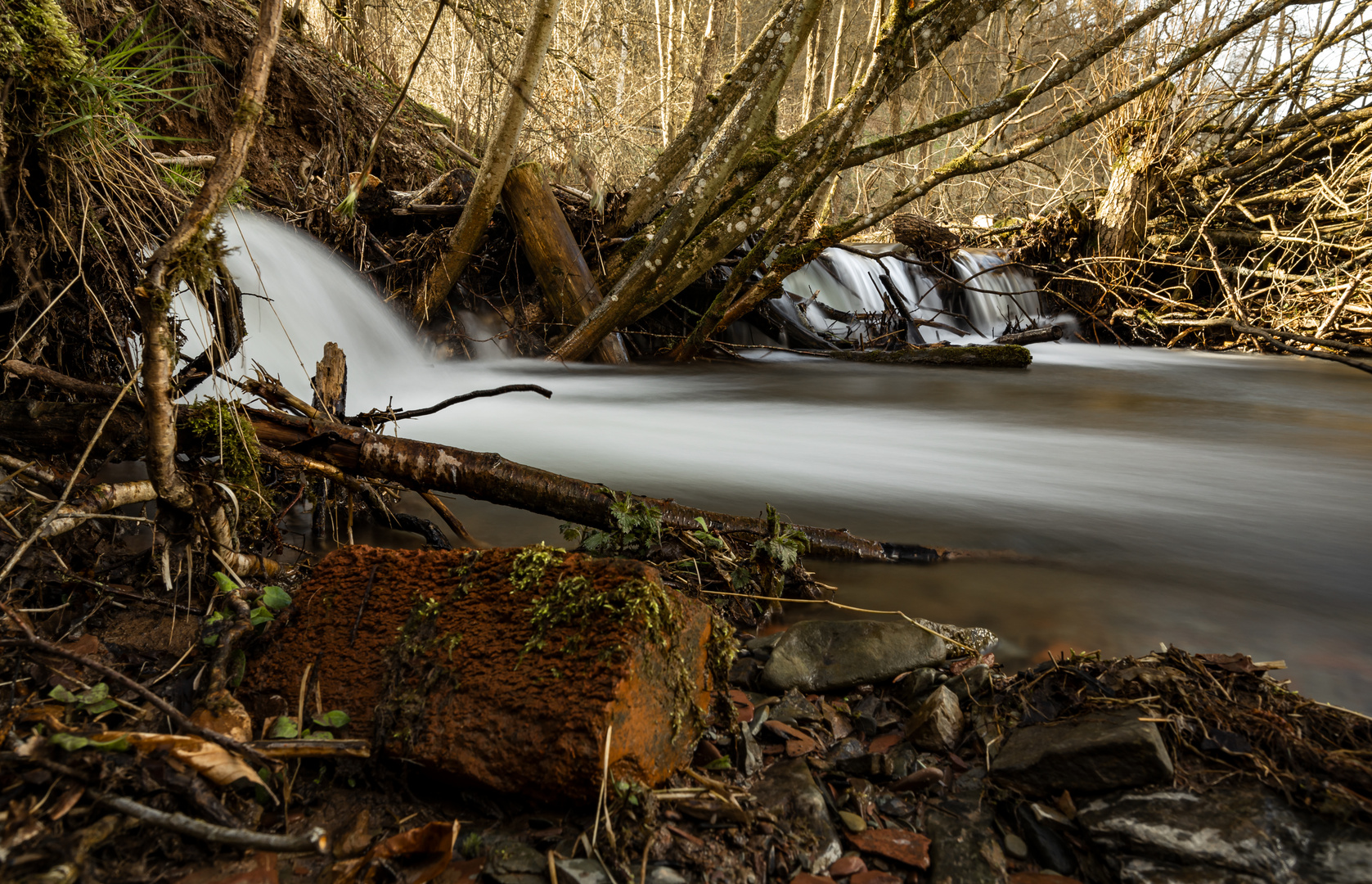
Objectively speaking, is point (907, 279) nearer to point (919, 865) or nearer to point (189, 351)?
point (189, 351)

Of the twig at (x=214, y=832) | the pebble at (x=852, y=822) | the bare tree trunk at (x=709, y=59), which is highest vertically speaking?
the bare tree trunk at (x=709, y=59)

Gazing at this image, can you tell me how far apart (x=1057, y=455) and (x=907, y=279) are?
21.5 ft

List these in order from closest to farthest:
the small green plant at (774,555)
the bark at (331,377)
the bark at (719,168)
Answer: the small green plant at (774,555) < the bark at (331,377) < the bark at (719,168)

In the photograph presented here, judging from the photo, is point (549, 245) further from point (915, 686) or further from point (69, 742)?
point (69, 742)

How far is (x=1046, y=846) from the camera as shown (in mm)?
1358

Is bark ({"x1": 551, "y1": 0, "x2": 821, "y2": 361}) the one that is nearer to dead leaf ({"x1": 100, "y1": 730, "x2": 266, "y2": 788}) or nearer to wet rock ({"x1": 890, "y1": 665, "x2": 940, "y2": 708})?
wet rock ({"x1": 890, "y1": 665, "x2": 940, "y2": 708})

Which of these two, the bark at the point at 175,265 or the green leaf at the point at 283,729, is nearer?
the green leaf at the point at 283,729

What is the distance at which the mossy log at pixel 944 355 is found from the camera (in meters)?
7.90

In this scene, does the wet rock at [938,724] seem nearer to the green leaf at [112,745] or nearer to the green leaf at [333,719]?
the green leaf at [333,719]

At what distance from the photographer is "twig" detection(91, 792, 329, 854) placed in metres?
1.13

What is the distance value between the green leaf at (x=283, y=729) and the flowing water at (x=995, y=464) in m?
A: 1.25

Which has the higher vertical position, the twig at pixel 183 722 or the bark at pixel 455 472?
the bark at pixel 455 472

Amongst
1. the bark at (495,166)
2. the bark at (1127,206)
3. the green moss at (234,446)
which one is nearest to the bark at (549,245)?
the bark at (495,166)

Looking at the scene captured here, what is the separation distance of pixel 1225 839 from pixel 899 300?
30.2ft
